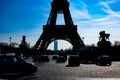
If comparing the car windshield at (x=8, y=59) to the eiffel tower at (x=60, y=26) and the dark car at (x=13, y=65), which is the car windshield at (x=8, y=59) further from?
the eiffel tower at (x=60, y=26)

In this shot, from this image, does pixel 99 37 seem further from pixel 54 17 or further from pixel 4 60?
pixel 4 60

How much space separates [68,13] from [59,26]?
5.43 metres

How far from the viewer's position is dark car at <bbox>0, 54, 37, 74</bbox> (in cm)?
2441

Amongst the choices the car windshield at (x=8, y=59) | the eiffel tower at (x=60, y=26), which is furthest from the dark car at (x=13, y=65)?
the eiffel tower at (x=60, y=26)

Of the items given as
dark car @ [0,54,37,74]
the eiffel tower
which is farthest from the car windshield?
the eiffel tower

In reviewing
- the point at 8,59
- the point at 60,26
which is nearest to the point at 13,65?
the point at 8,59

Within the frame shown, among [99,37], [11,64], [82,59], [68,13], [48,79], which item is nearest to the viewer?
[48,79]

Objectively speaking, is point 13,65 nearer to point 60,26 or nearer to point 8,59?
point 8,59

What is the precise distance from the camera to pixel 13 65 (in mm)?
24438

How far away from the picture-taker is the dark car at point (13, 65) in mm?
24406

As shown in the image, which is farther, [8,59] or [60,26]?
[60,26]

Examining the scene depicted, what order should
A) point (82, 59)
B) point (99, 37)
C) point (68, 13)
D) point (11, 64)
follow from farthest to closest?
point (99, 37)
point (68, 13)
point (82, 59)
point (11, 64)

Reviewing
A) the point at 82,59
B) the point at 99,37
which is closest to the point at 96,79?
the point at 82,59

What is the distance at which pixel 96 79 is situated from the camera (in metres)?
20.6
